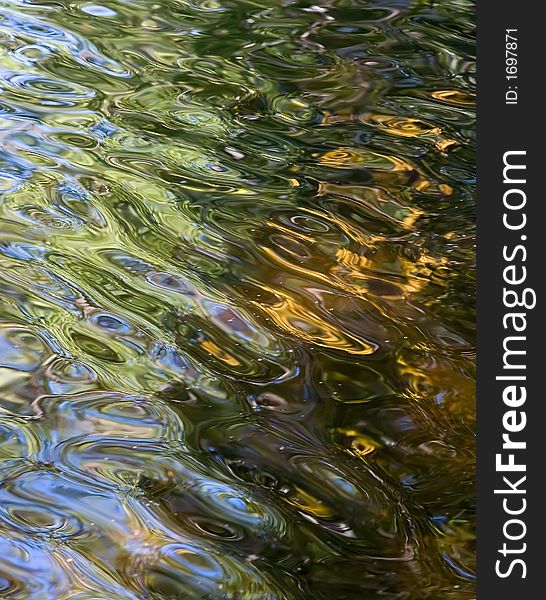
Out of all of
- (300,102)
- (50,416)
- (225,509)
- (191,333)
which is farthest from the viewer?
(300,102)

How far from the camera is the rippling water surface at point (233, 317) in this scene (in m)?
1.81

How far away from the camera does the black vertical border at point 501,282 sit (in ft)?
5.73

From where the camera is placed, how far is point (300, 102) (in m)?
3.63

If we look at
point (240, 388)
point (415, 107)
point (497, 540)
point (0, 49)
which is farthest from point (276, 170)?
point (497, 540)

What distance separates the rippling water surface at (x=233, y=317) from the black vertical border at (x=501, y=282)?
112 mm

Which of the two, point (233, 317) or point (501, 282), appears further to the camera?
point (233, 317)

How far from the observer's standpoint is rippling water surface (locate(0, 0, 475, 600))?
1.81 m

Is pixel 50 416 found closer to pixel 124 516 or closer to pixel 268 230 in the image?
pixel 124 516

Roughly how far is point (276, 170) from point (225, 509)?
1.56m

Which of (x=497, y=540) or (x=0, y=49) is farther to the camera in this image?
(x=0, y=49)

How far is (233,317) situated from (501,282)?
0.75 meters

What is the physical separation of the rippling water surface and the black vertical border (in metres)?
0.11

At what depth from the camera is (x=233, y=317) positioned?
7.97ft

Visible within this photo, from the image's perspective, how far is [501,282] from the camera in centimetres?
202
